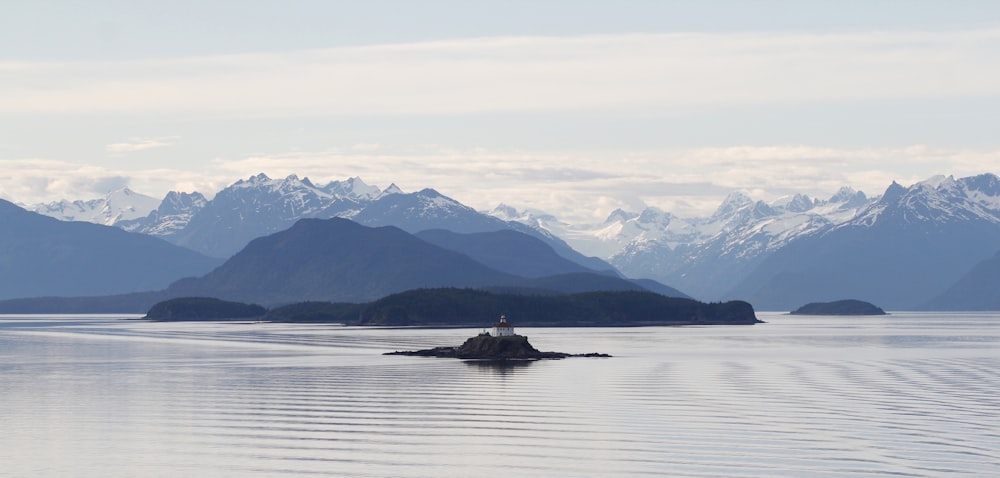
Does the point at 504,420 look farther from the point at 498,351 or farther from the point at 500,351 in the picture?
the point at 498,351

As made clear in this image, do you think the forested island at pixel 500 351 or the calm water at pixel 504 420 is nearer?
the calm water at pixel 504 420

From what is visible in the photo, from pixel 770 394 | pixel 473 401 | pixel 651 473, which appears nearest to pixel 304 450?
pixel 651 473

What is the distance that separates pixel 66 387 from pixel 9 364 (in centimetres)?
4297

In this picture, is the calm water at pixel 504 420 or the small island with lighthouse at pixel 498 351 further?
the small island with lighthouse at pixel 498 351

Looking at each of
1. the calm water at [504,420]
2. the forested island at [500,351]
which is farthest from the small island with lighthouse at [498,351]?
the calm water at [504,420]

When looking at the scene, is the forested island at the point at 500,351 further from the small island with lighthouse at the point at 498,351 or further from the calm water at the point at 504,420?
the calm water at the point at 504,420

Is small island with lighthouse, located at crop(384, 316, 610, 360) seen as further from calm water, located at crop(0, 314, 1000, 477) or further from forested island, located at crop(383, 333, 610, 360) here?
calm water, located at crop(0, 314, 1000, 477)

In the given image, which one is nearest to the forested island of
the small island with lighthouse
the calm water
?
the small island with lighthouse

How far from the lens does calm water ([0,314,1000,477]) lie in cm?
7425

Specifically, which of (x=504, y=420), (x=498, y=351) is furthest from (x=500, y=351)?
(x=504, y=420)

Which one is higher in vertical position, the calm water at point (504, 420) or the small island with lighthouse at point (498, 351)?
the small island with lighthouse at point (498, 351)

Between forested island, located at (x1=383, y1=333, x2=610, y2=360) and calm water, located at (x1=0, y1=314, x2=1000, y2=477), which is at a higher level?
forested island, located at (x1=383, y1=333, x2=610, y2=360)

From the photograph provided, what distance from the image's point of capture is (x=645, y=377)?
135 m

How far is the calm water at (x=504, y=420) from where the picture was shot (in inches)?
2923
